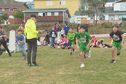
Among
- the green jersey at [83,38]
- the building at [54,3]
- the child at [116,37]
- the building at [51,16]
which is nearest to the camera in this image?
the green jersey at [83,38]

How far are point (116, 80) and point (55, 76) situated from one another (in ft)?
6.42

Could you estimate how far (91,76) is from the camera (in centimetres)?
626

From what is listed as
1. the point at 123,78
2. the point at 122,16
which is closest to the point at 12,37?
the point at 123,78

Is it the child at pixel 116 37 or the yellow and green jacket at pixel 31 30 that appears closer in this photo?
the yellow and green jacket at pixel 31 30

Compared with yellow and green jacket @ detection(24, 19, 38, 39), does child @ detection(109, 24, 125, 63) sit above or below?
below

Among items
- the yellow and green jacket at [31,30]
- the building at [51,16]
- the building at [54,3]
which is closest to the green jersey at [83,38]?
the yellow and green jacket at [31,30]

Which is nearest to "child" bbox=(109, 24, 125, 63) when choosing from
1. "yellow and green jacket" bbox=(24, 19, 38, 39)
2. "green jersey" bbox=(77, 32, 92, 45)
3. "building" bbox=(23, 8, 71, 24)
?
"green jersey" bbox=(77, 32, 92, 45)

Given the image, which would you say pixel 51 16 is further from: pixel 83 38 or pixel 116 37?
pixel 83 38

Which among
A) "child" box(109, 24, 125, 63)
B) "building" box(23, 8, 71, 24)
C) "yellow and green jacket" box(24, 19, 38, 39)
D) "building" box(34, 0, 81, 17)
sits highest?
"building" box(34, 0, 81, 17)

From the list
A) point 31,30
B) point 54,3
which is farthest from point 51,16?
point 31,30

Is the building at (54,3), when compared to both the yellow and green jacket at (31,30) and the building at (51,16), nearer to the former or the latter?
the building at (51,16)

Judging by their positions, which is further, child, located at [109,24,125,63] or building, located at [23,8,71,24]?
building, located at [23,8,71,24]

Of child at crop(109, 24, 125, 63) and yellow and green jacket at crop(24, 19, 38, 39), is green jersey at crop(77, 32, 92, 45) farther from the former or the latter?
yellow and green jacket at crop(24, 19, 38, 39)

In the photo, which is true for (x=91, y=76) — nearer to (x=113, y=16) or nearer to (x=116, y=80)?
(x=116, y=80)
